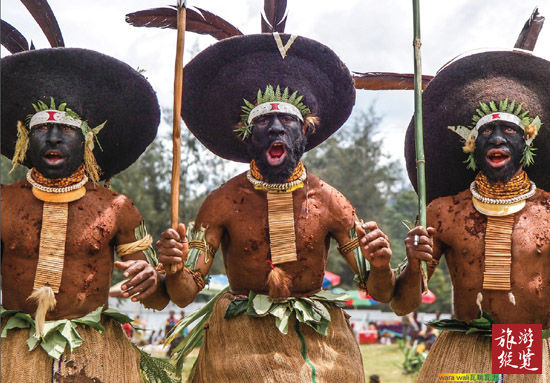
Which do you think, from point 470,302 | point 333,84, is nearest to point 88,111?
point 333,84

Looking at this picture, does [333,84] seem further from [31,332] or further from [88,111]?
[31,332]

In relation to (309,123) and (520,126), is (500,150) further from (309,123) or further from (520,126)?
(309,123)

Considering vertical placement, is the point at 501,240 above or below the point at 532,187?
below

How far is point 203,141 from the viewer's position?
4.51 metres

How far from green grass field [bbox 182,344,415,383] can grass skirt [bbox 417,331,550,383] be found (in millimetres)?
6519

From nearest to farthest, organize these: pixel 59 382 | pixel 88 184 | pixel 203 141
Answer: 1. pixel 59 382
2. pixel 88 184
3. pixel 203 141

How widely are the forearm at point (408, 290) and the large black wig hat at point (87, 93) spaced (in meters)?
2.01

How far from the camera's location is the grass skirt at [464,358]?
12.2 feet

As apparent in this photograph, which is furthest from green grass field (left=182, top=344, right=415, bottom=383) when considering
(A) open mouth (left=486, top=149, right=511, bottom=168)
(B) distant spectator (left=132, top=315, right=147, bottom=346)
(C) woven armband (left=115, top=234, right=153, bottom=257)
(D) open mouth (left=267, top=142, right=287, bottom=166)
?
(A) open mouth (left=486, top=149, right=511, bottom=168)

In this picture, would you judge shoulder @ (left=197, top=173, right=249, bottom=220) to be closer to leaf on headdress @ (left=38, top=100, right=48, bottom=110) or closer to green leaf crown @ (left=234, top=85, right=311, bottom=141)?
green leaf crown @ (left=234, top=85, right=311, bottom=141)

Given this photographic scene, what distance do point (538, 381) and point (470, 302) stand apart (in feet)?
1.93

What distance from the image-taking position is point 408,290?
371 centimetres

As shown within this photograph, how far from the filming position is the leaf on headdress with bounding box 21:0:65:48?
4.29m

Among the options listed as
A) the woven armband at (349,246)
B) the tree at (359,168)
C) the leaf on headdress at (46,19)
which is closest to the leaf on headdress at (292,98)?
the woven armband at (349,246)
